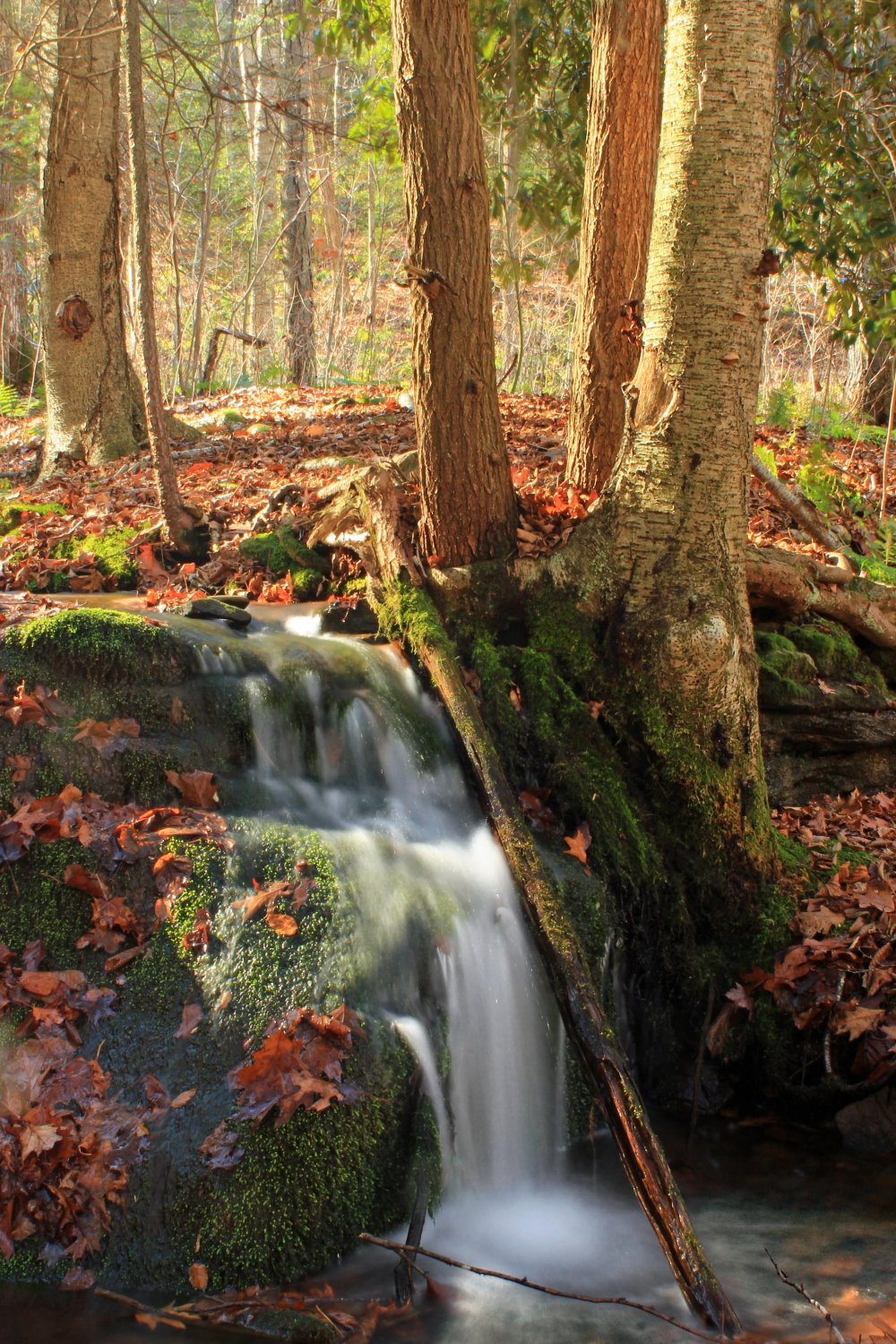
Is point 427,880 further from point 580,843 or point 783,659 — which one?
point 783,659

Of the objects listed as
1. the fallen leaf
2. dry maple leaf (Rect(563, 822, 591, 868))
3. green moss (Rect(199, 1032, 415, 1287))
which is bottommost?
the fallen leaf

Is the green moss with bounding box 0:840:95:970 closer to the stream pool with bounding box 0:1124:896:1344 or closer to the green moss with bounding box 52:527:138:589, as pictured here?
the stream pool with bounding box 0:1124:896:1344

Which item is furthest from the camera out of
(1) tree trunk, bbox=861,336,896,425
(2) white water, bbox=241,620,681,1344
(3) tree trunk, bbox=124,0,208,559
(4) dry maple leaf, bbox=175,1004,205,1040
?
(1) tree trunk, bbox=861,336,896,425

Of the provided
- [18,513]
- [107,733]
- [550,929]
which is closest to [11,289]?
[18,513]

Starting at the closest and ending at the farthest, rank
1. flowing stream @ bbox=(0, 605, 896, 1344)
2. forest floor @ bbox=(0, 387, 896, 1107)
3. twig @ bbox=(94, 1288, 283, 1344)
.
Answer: twig @ bbox=(94, 1288, 283, 1344) < flowing stream @ bbox=(0, 605, 896, 1344) < forest floor @ bbox=(0, 387, 896, 1107)

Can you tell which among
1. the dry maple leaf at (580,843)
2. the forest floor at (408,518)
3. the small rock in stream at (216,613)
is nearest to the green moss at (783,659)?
the forest floor at (408,518)

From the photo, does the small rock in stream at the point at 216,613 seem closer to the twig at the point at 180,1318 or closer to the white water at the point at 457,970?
the white water at the point at 457,970

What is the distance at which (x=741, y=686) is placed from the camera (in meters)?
5.48

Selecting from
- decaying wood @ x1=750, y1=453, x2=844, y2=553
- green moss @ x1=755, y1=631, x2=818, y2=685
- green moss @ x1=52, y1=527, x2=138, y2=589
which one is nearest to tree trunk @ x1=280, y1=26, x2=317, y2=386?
green moss @ x1=52, y1=527, x2=138, y2=589

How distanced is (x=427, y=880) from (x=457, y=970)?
0.44 meters

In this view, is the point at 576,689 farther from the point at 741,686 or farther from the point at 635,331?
the point at 635,331

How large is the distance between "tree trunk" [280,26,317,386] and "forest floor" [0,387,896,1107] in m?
4.70

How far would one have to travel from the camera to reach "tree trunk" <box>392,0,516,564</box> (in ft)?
18.2

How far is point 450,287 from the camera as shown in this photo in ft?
18.9
